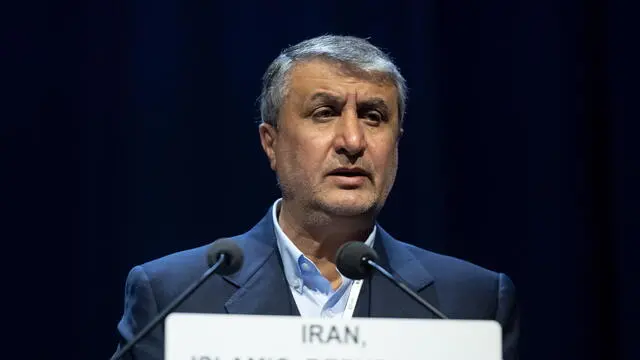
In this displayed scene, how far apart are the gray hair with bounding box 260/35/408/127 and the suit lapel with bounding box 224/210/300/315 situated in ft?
1.00

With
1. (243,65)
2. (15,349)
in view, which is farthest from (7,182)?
(243,65)

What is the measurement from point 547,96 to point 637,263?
1.78 ft

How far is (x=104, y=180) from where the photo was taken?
2.74 m

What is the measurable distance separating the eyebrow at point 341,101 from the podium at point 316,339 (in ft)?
2.80

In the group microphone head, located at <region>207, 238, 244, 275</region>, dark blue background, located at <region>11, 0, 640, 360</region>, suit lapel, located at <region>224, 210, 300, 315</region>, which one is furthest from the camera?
dark blue background, located at <region>11, 0, 640, 360</region>

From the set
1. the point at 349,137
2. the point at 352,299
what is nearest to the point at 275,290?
the point at 352,299

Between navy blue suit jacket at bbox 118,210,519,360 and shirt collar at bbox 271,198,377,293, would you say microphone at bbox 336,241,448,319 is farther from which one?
shirt collar at bbox 271,198,377,293

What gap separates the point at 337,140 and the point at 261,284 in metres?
0.37

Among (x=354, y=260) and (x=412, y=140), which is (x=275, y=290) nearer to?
(x=354, y=260)

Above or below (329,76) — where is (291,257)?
below

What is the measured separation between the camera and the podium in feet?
4.77

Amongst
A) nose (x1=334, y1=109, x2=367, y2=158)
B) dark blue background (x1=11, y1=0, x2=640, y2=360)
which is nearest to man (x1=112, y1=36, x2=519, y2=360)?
nose (x1=334, y1=109, x2=367, y2=158)

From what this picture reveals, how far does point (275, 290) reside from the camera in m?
2.23

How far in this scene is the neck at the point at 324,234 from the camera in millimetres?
2271
